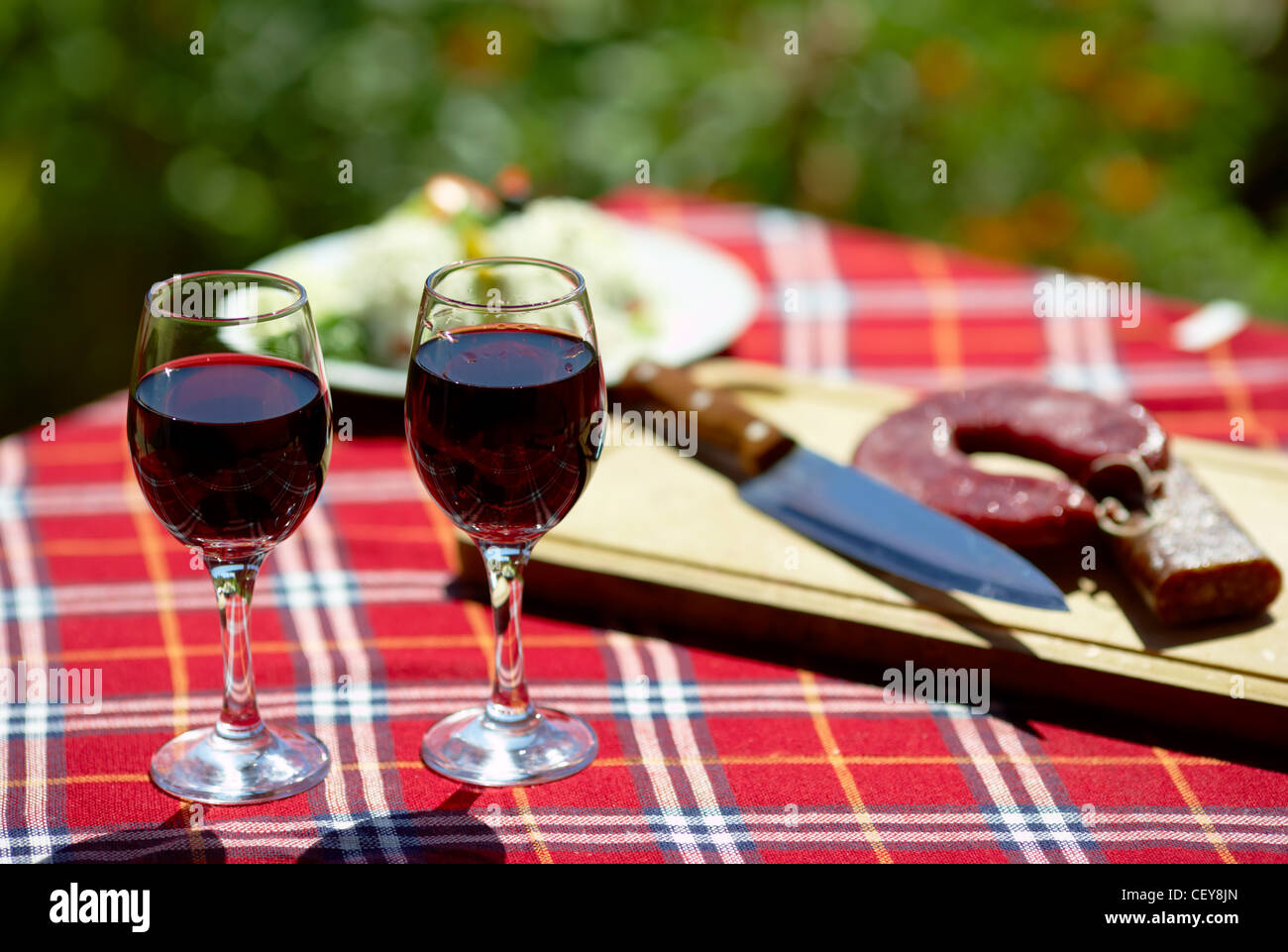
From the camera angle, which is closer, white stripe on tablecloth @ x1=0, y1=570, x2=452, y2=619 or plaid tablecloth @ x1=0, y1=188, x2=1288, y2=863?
plaid tablecloth @ x1=0, y1=188, x2=1288, y2=863

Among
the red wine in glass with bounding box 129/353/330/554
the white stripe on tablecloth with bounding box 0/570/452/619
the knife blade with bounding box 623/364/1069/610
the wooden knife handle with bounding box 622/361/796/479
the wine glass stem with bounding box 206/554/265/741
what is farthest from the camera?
the wooden knife handle with bounding box 622/361/796/479

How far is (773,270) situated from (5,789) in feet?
6.83

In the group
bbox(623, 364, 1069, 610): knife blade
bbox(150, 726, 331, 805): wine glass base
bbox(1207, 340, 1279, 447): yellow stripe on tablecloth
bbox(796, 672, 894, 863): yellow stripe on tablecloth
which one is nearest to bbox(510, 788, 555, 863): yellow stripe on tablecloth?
bbox(150, 726, 331, 805): wine glass base

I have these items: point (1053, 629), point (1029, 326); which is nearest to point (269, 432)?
point (1053, 629)

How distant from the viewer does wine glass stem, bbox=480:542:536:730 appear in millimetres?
1493

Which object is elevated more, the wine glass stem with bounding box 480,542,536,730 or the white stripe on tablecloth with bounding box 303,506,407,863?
the wine glass stem with bounding box 480,542,536,730

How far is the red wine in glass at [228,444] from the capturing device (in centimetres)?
133

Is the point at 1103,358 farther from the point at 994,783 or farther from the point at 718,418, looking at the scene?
the point at 994,783

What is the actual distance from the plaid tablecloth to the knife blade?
17cm

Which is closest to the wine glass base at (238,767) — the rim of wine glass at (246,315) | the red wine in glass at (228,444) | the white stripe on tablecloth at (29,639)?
the white stripe on tablecloth at (29,639)

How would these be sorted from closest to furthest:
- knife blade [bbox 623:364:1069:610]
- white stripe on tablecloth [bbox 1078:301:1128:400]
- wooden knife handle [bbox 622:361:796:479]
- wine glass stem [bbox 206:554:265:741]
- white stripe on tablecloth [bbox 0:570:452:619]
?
wine glass stem [bbox 206:554:265:741], knife blade [bbox 623:364:1069:610], white stripe on tablecloth [bbox 0:570:452:619], wooden knife handle [bbox 622:361:796:479], white stripe on tablecloth [bbox 1078:301:1128:400]

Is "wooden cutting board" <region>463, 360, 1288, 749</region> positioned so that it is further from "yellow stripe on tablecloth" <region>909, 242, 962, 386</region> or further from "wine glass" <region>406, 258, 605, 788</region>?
"yellow stripe on tablecloth" <region>909, 242, 962, 386</region>

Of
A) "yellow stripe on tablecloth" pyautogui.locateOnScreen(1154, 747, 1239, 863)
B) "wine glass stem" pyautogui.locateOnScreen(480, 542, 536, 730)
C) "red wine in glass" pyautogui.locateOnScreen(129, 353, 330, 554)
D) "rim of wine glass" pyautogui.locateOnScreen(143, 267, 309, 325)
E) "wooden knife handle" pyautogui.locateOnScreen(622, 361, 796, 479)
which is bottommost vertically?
"yellow stripe on tablecloth" pyautogui.locateOnScreen(1154, 747, 1239, 863)

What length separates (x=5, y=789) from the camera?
4.80 ft
